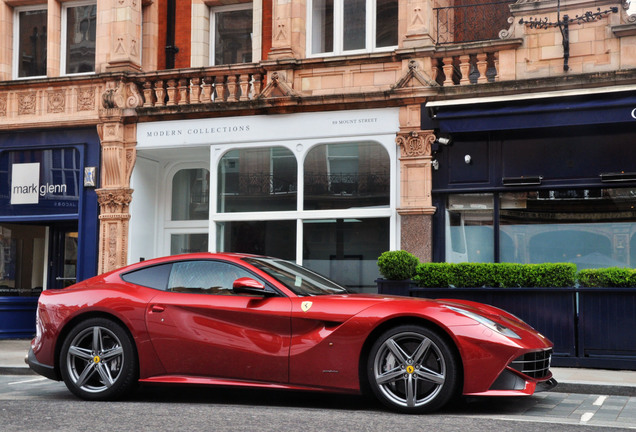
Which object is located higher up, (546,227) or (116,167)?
(116,167)

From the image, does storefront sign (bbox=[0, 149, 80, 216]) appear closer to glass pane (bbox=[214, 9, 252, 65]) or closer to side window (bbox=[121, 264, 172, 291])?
glass pane (bbox=[214, 9, 252, 65])

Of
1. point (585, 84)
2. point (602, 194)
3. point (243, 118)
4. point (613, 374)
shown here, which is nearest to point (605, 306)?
point (613, 374)

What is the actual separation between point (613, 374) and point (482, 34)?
22.9 feet

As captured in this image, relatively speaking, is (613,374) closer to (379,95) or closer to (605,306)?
(605,306)

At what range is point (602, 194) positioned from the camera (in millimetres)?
12305

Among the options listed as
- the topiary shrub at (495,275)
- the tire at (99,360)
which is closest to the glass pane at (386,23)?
the topiary shrub at (495,275)

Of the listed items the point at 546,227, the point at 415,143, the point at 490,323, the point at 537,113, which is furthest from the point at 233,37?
the point at 490,323

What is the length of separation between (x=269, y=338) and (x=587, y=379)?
3895 millimetres

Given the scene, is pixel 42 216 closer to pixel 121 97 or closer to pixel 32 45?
pixel 121 97

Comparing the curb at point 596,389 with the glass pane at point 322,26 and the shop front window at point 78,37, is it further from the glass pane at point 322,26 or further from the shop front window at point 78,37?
the shop front window at point 78,37

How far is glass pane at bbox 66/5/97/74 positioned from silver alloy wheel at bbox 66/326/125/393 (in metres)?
10.1

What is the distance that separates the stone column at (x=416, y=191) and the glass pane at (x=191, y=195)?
4.67 m

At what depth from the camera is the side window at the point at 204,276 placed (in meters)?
7.21

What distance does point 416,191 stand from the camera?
13156 mm
